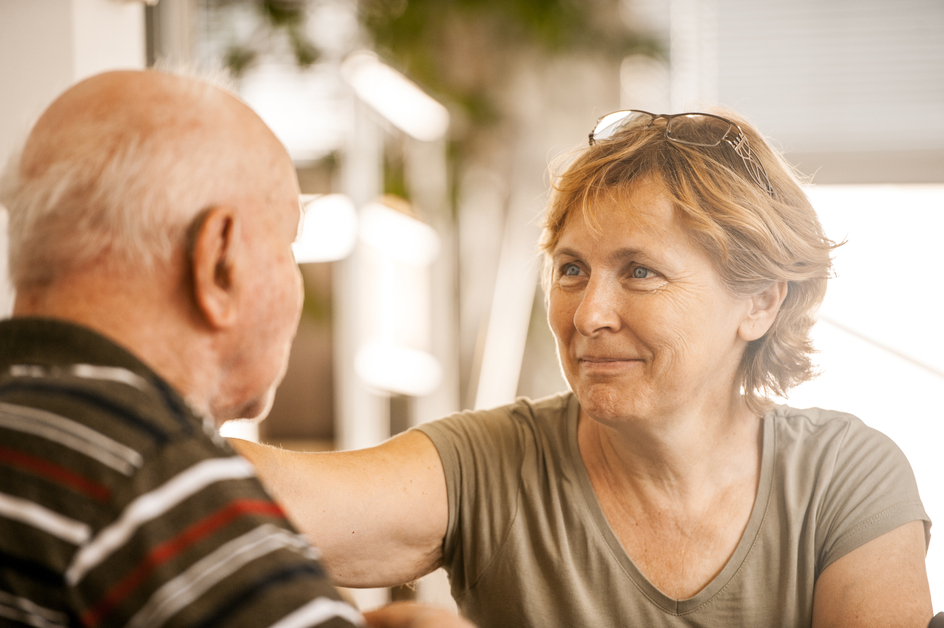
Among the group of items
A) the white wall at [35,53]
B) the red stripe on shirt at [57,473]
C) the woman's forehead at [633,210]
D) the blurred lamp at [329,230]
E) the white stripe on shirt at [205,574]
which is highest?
the white wall at [35,53]

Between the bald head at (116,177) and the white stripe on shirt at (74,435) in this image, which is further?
the bald head at (116,177)

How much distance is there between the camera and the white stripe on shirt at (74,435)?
0.58 meters

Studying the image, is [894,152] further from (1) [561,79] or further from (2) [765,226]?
(2) [765,226]

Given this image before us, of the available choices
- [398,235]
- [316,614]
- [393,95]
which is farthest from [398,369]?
[316,614]

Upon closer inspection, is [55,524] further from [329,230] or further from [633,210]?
[329,230]

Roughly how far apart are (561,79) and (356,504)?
2729 mm

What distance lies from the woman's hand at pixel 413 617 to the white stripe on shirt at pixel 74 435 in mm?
373

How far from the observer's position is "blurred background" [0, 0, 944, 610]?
2.81 m

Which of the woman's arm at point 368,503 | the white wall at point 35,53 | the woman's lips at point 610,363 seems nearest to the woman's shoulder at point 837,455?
the woman's lips at point 610,363

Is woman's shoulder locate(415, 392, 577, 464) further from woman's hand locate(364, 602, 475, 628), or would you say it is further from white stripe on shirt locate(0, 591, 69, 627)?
white stripe on shirt locate(0, 591, 69, 627)

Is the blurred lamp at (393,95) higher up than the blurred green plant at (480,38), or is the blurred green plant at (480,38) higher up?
the blurred green plant at (480,38)

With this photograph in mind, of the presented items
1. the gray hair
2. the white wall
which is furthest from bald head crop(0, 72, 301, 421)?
the white wall

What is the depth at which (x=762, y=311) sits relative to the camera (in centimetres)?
135

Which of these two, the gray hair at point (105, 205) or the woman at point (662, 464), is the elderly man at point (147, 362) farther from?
the woman at point (662, 464)
